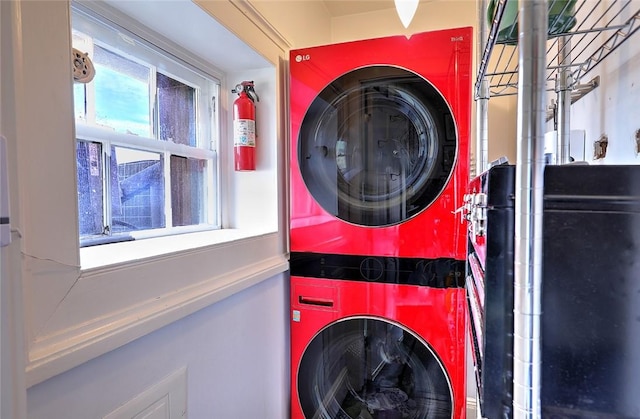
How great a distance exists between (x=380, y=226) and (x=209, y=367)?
793 millimetres

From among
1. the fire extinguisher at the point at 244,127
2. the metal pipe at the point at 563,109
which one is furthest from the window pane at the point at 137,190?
the metal pipe at the point at 563,109

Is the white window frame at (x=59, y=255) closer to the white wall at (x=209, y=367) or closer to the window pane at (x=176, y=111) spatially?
the white wall at (x=209, y=367)

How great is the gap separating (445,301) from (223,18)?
130 cm

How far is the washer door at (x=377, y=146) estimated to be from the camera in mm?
1259

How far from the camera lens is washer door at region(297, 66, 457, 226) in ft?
4.13

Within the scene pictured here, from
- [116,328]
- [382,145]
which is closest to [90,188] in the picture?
[116,328]

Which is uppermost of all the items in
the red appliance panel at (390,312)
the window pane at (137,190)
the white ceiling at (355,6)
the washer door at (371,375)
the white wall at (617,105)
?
the white ceiling at (355,6)

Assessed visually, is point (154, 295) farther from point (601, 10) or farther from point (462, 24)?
point (462, 24)

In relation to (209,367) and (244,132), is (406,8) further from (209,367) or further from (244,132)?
(209,367)

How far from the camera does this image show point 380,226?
1342 mm

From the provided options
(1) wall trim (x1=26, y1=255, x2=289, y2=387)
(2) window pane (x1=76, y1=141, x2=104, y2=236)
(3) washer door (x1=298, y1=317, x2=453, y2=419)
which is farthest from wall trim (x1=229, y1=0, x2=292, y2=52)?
(3) washer door (x1=298, y1=317, x2=453, y2=419)

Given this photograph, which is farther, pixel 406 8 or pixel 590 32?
pixel 406 8

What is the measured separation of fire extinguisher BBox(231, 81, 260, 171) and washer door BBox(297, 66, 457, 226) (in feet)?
0.76

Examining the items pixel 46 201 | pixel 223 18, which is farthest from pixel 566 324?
pixel 223 18
